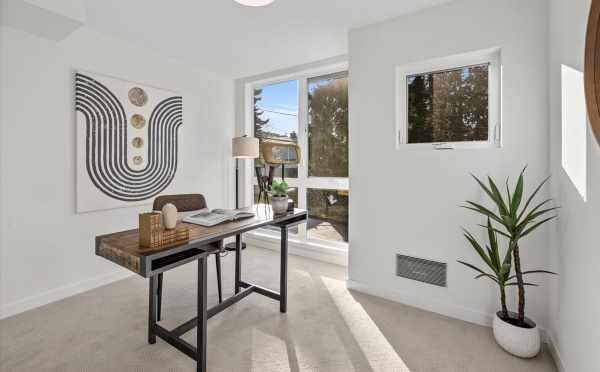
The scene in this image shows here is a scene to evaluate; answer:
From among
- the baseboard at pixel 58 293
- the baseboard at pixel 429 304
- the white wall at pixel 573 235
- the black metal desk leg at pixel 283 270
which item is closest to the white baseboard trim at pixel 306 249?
the baseboard at pixel 429 304

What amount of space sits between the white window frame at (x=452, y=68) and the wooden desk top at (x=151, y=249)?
141 centimetres

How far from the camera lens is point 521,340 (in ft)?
5.54

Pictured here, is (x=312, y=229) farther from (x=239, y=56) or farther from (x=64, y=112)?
(x=64, y=112)

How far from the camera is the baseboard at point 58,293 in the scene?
7.34ft

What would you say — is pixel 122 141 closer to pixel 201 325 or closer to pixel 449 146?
pixel 201 325

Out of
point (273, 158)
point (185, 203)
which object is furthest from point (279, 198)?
point (185, 203)

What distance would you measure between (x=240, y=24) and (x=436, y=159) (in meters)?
2.11

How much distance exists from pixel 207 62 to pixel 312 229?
2.54m

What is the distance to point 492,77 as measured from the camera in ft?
7.01

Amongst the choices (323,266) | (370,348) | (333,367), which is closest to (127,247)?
(333,367)

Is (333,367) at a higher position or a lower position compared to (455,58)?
lower

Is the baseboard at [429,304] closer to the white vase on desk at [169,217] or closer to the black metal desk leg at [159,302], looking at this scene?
the black metal desk leg at [159,302]

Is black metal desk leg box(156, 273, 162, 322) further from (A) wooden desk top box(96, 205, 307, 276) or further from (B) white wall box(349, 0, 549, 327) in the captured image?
(B) white wall box(349, 0, 549, 327)

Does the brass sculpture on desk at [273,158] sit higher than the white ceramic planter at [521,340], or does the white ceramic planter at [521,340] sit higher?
the brass sculpture on desk at [273,158]
